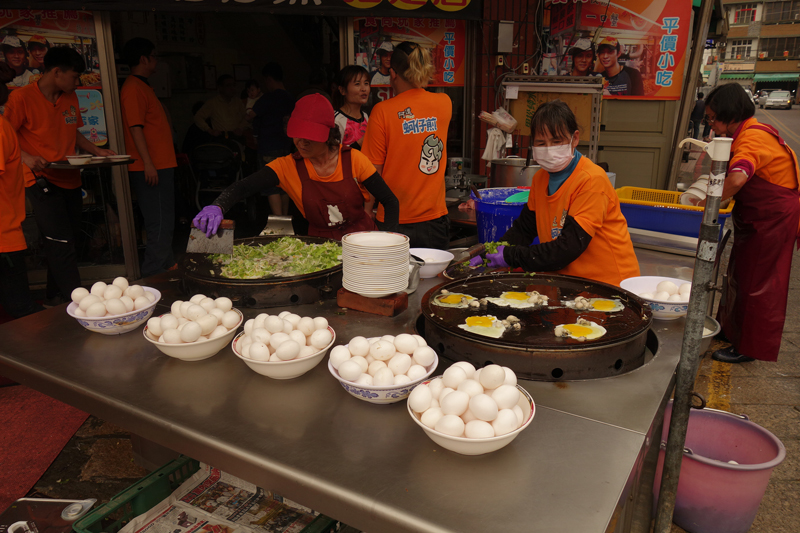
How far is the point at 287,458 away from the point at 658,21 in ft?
25.3

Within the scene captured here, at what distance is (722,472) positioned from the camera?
8.34 ft

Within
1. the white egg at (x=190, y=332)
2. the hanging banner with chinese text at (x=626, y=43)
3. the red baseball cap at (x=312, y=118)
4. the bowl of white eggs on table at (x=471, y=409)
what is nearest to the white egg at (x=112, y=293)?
the white egg at (x=190, y=332)

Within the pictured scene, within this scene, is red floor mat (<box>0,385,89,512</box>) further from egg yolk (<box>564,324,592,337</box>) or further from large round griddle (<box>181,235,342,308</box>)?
egg yolk (<box>564,324,592,337</box>)

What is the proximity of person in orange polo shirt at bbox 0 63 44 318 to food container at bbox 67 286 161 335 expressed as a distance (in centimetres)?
239

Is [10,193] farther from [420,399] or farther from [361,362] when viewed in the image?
[420,399]

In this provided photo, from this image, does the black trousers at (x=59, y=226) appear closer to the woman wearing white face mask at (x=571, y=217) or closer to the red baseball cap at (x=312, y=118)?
the red baseball cap at (x=312, y=118)

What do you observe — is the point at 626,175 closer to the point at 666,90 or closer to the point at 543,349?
the point at 666,90

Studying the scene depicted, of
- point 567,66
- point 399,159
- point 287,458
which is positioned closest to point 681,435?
point 287,458

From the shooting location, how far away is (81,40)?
5418 mm

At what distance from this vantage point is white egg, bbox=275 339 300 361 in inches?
73.9

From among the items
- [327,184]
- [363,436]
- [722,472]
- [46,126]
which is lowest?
[722,472]

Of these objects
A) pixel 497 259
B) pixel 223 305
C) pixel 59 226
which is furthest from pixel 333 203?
pixel 59 226

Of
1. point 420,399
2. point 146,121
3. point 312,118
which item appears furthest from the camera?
point 146,121

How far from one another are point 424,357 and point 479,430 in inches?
16.0
